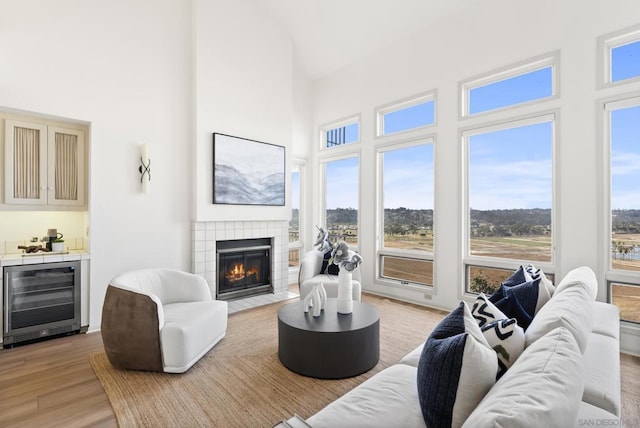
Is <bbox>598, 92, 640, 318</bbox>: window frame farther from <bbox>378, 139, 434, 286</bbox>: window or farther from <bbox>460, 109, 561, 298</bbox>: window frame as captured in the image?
<bbox>378, 139, 434, 286</bbox>: window

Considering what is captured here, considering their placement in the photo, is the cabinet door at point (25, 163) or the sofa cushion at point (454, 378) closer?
the sofa cushion at point (454, 378)

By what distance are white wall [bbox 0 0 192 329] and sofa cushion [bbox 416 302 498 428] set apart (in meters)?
3.75

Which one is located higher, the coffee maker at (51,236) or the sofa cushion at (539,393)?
the coffee maker at (51,236)

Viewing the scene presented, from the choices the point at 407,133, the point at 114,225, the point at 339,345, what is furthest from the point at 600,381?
the point at 114,225

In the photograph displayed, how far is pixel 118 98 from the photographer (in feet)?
12.6

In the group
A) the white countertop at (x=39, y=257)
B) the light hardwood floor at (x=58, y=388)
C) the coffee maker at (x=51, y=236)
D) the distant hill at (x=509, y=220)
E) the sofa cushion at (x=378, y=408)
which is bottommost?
the light hardwood floor at (x=58, y=388)

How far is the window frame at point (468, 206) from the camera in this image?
3.52 metres

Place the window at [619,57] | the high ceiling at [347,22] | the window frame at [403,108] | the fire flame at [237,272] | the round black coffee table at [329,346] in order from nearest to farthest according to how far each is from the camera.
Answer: the round black coffee table at [329,346] → the window at [619,57] → the high ceiling at [347,22] → the window frame at [403,108] → the fire flame at [237,272]

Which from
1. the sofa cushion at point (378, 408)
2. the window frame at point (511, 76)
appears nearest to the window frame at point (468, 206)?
the window frame at point (511, 76)

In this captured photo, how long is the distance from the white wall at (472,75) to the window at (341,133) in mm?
162

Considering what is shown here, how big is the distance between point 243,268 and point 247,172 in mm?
1461

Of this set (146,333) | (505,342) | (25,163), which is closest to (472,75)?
(505,342)

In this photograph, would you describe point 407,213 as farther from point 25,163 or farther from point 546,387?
point 25,163

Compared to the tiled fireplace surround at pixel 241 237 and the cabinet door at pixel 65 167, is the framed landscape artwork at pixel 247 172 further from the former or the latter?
the cabinet door at pixel 65 167
